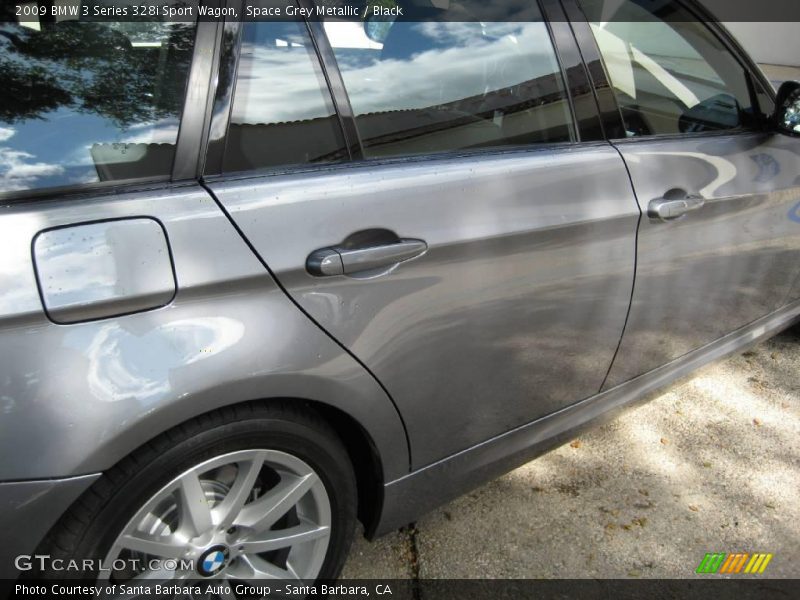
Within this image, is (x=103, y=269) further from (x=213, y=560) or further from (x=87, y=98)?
(x=213, y=560)

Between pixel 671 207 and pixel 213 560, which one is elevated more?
pixel 671 207

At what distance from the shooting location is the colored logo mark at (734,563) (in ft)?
7.36

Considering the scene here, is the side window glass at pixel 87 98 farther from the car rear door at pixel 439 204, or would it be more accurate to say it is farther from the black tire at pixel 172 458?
the black tire at pixel 172 458

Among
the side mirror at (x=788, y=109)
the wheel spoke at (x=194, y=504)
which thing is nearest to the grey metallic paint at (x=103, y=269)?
the wheel spoke at (x=194, y=504)

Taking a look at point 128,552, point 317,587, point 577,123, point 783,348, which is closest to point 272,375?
point 128,552

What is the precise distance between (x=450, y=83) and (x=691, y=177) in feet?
3.09

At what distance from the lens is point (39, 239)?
1287 mm

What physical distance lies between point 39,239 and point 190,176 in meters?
0.33

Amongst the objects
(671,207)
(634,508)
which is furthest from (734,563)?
(671,207)

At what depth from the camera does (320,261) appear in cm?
157

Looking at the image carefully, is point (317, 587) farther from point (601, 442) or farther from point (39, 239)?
point (601, 442)

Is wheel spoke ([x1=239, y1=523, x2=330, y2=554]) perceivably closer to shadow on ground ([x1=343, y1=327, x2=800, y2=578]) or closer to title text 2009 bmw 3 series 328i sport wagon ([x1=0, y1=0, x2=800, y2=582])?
title text 2009 bmw 3 series 328i sport wagon ([x1=0, y1=0, x2=800, y2=582])

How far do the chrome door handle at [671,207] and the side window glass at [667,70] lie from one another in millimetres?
256

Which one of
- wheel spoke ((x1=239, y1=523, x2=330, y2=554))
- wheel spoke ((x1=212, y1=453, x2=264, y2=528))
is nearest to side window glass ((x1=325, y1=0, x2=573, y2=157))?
wheel spoke ((x1=212, y1=453, x2=264, y2=528))
